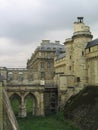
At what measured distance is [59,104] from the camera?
8256 cm

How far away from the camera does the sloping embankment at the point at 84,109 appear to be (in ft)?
208

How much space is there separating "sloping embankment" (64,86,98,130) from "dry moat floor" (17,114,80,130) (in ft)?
5.08

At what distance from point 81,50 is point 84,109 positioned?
59.6ft

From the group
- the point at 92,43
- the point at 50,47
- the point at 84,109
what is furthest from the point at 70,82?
the point at 50,47

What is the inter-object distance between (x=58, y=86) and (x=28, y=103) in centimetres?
1947

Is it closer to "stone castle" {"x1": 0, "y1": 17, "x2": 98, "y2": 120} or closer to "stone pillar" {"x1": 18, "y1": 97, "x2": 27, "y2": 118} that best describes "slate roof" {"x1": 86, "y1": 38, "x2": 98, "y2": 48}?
"stone castle" {"x1": 0, "y1": 17, "x2": 98, "y2": 120}

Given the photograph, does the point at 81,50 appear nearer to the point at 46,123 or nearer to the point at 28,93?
the point at 28,93

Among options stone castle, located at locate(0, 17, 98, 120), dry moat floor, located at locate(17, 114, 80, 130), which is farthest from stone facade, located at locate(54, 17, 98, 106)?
dry moat floor, located at locate(17, 114, 80, 130)

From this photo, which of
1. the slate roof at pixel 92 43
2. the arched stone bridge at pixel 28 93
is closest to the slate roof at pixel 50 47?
the slate roof at pixel 92 43

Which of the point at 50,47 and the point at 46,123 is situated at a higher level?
the point at 50,47

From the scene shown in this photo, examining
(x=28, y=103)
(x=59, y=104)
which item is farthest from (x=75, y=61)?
(x=28, y=103)

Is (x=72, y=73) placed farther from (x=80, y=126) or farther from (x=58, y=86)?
(x=80, y=126)

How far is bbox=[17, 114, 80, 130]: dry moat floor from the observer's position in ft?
213

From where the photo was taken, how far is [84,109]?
68875 millimetres
